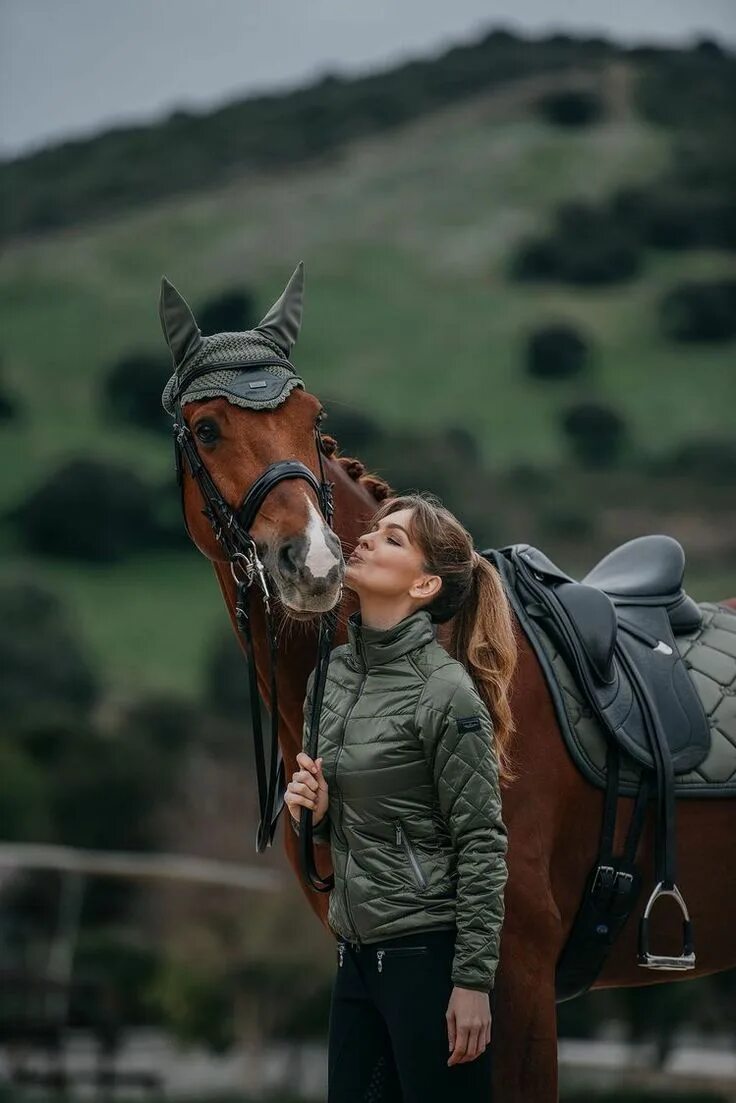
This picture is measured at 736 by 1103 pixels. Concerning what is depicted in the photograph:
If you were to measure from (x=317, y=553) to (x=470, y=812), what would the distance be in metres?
0.68

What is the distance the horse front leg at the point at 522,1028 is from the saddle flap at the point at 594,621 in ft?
2.39

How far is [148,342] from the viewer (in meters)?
50.1

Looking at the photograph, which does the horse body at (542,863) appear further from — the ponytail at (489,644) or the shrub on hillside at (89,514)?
the shrub on hillside at (89,514)

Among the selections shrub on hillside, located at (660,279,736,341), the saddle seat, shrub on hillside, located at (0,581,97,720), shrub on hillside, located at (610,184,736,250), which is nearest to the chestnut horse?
the saddle seat

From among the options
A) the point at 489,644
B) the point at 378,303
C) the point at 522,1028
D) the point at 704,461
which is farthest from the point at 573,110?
the point at 522,1028

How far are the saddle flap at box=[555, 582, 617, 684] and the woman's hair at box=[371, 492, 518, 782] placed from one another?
0.48m

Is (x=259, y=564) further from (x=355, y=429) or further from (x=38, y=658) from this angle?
(x=355, y=429)

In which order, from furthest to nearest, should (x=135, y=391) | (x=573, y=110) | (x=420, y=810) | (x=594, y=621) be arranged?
(x=573, y=110) < (x=135, y=391) < (x=594, y=621) < (x=420, y=810)

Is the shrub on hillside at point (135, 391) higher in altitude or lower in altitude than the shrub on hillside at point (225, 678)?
higher

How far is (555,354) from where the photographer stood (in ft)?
162

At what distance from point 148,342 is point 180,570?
1306cm

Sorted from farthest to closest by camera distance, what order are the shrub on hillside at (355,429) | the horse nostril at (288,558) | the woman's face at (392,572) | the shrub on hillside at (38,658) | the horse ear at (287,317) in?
1. the shrub on hillside at (355,429)
2. the shrub on hillside at (38,658)
3. the horse ear at (287,317)
4. the horse nostril at (288,558)
5. the woman's face at (392,572)

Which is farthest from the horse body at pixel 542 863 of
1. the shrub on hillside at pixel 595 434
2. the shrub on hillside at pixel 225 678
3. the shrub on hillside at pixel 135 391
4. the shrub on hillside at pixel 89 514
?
the shrub on hillside at pixel 595 434

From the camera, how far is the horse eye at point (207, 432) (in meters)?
3.70
